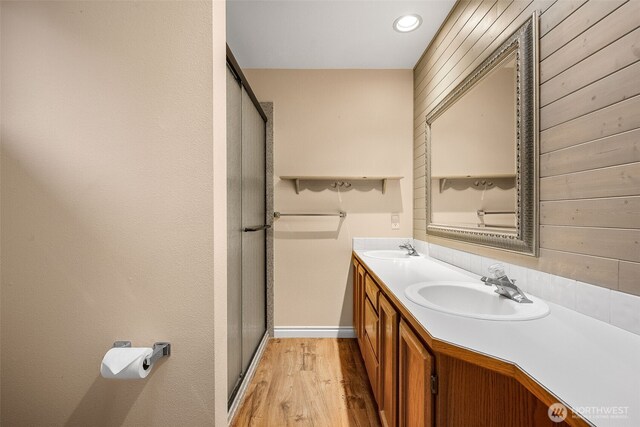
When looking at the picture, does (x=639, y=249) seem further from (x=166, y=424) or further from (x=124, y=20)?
(x=124, y=20)

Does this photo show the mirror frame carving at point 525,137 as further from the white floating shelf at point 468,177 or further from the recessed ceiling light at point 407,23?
the recessed ceiling light at point 407,23

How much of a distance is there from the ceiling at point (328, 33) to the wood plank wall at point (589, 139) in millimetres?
848

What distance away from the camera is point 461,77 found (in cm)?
157

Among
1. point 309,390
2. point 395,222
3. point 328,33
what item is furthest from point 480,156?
point 309,390

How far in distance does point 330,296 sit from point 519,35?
85.6 inches

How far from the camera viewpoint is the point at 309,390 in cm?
169

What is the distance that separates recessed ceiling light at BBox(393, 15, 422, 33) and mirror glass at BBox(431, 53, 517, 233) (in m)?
0.67

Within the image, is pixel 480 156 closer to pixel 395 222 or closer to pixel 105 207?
pixel 395 222

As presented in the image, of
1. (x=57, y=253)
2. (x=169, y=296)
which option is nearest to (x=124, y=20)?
(x=57, y=253)

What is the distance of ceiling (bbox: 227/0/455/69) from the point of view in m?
1.69

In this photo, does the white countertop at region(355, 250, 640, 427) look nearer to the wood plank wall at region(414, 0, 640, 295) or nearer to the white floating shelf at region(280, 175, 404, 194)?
the wood plank wall at region(414, 0, 640, 295)

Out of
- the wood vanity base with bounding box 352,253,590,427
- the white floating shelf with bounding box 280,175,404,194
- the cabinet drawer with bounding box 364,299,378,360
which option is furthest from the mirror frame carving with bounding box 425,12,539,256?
the white floating shelf with bounding box 280,175,404,194

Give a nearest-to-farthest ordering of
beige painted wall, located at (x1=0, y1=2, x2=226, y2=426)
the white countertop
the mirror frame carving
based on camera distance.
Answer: the white countertop, beige painted wall, located at (x1=0, y1=2, x2=226, y2=426), the mirror frame carving

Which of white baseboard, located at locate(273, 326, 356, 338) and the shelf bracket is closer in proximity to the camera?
the shelf bracket
